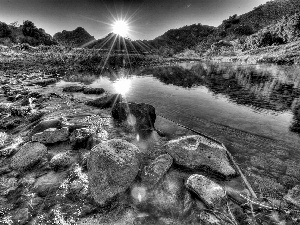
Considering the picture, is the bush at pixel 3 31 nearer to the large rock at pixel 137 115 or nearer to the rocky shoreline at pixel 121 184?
the rocky shoreline at pixel 121 184

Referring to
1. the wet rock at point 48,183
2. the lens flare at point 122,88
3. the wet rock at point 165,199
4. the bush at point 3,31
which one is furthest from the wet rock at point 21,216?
the bush at point 3,31

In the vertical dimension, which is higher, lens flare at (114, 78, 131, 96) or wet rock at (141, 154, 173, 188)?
wet rock at (141, 154, 173, 188)

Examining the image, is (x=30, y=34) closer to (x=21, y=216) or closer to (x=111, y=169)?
(x=21, y=216)

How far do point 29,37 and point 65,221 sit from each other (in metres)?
101

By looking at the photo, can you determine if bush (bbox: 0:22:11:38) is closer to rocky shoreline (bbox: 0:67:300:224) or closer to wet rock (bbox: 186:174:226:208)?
rocky shoreline (bbox: 0:67:300:224)

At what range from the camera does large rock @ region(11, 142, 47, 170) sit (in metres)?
5.21

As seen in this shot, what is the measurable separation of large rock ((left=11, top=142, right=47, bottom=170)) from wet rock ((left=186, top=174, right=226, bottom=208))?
449 cm

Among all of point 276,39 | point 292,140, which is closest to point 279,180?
point 292,140

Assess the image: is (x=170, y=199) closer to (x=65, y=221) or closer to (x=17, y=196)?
(x=65, y=221)

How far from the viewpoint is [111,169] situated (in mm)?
4309

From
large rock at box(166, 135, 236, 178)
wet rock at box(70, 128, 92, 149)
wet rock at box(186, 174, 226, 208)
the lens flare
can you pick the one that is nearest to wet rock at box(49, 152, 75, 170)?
wet rock at box(70, 128, 92, 149)

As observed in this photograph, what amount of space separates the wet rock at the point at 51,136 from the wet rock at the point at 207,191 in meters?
4.77

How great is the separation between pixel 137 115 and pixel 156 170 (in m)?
3.68

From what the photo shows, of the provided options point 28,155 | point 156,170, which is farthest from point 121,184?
point 28,155
